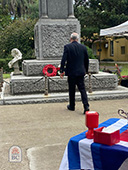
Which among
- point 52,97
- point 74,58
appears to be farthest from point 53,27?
point 74,58

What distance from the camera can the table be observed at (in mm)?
2156

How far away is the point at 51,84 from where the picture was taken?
8211 millimetres

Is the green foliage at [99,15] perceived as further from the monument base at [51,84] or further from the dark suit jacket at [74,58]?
the dark suit jacket at [74,58]

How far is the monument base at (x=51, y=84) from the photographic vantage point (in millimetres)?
8039

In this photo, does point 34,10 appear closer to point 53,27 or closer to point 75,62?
point 53,27

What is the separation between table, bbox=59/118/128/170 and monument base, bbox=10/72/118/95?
565 cm

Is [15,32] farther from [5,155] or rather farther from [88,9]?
[5,155]

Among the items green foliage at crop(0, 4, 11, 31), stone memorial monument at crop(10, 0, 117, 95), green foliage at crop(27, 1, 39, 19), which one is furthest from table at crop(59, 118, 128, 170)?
green foliage at crop(27, 1, 39, 19)

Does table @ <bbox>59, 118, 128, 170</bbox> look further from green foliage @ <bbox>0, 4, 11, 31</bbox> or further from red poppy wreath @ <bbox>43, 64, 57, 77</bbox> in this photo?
green foliage @ <bbox>0, 4, 11, 31</bbox>

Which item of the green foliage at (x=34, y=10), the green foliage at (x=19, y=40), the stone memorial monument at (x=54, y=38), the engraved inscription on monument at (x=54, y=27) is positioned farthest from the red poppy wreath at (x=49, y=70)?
the green foliage at (x=34, y=10)

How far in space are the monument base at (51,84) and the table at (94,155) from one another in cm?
565

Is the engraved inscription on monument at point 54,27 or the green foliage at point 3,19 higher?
the green foliage at point 3,19

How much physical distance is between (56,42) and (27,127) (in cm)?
444

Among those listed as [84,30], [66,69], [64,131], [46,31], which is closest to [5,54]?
[84,30]
